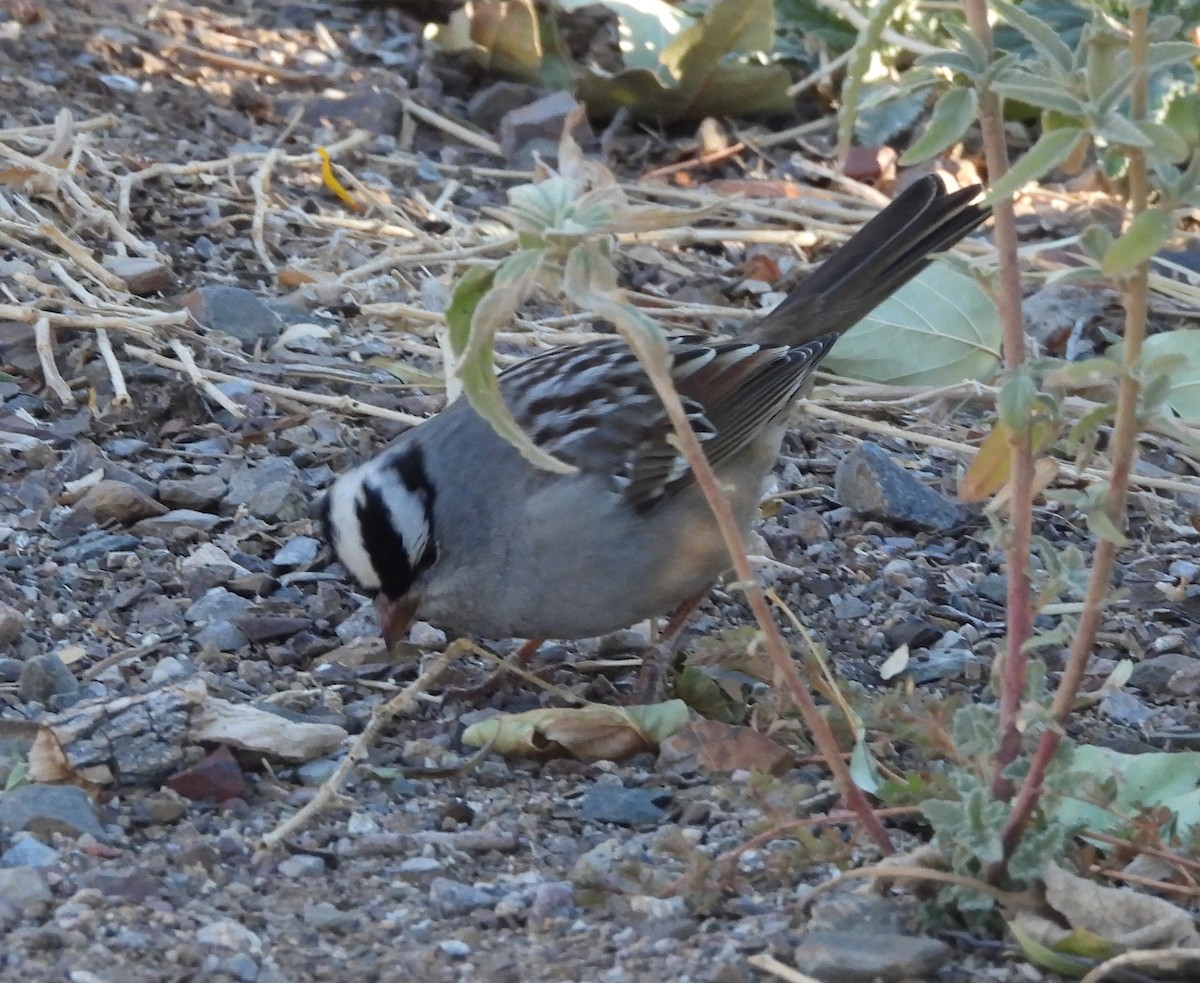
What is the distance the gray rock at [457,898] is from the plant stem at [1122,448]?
2.51 feet

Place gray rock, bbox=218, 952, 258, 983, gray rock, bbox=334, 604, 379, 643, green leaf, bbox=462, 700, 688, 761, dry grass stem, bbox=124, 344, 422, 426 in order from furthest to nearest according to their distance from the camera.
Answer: dry grass stem, bbox=124, 344, 422, 426 → gray rock, bbox=334, 604, 379, 643 → green leaf, bbox=462, 700, 688, 761 → gray rock, bbox=218, 952, 258, 983

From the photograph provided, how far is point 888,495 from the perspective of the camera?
426 centimetres

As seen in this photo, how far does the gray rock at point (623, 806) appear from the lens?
9.47 ft

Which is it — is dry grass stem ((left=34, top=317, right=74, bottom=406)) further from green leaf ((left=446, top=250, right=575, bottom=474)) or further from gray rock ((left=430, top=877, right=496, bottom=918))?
green leaf ((left=446, top=250, right=575, bottom=474))

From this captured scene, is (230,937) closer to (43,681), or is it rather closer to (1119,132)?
(43,681)

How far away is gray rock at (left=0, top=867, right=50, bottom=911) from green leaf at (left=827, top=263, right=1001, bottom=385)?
141 centimetres

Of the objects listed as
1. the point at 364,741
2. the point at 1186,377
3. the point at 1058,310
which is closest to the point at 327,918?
the point at 364,741

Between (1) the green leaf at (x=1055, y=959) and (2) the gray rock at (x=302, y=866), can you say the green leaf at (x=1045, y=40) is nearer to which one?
(1) the green leaf at (x=1055, y=959)

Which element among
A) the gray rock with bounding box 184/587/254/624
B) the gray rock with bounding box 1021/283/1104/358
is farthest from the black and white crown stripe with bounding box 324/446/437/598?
the gray rock with bounding box 1021/283/1104/358

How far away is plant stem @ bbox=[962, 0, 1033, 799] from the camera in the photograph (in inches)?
81.3

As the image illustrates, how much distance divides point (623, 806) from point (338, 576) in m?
1.16

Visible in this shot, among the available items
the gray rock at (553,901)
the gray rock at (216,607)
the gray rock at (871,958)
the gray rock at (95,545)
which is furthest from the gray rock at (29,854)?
the gray rock at (95,545)

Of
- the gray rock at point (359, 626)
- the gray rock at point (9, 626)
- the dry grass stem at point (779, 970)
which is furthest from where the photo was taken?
the gray rock at point (359, 626)

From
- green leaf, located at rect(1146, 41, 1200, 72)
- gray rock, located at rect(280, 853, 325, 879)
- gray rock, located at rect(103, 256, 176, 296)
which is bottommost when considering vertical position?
gray rock, located at rect(103, 256, 176, 296)
